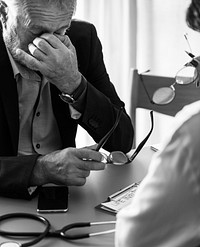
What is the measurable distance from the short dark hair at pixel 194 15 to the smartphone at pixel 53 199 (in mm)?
541

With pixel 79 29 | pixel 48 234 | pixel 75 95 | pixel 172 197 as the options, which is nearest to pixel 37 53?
pixel 75 95

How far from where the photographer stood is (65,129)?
167cm

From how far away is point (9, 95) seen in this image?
154 cm

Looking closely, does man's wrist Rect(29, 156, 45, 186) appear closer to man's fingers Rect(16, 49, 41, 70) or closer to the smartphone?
the smartphone

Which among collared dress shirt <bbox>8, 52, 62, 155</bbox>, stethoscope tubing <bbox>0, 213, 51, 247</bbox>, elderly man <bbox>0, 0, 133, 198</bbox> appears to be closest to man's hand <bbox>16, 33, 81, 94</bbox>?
elderly man <bbox>0, 0, 133, 198</bbox>

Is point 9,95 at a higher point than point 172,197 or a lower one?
lower

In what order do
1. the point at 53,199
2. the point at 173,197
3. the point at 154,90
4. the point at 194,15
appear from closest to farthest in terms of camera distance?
the point at 173,197, the point at 194,15, the point at 53,199, the point at 154,90

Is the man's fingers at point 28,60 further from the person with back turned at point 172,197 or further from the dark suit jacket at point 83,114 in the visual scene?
the person with back turned at point 172,197

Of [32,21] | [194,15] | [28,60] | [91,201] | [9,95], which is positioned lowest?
[91,201]

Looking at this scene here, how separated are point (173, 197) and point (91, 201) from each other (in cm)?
56

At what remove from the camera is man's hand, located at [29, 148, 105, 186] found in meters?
1.25

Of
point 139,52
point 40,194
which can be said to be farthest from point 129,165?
point 139,52

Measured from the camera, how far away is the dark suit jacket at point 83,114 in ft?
4.25

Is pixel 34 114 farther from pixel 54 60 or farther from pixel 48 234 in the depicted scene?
pixel 48 234
